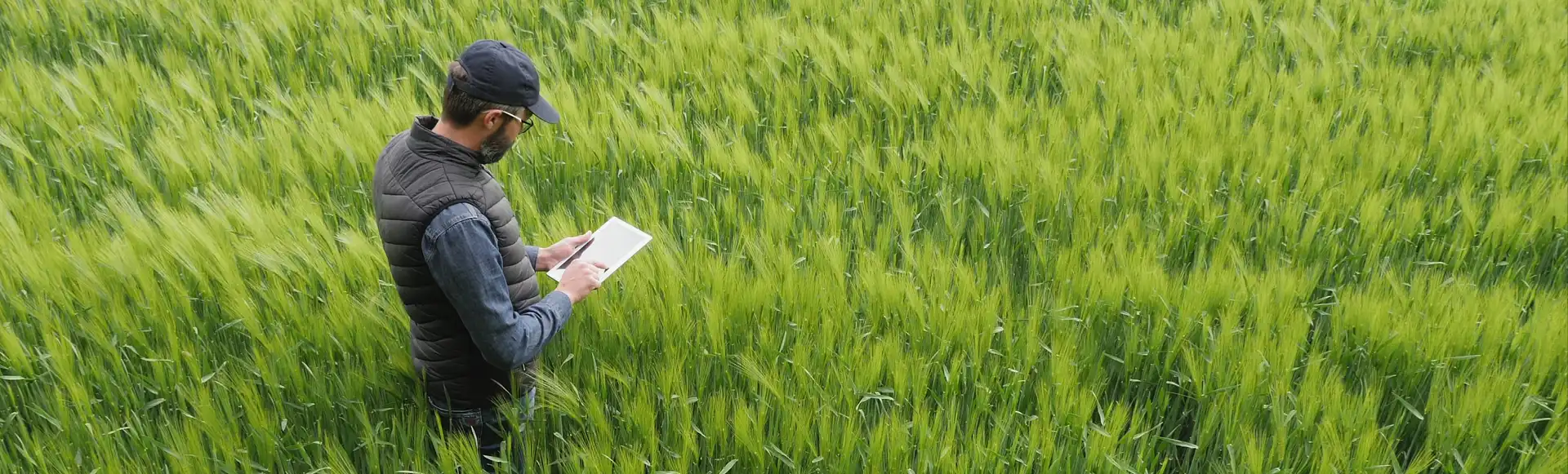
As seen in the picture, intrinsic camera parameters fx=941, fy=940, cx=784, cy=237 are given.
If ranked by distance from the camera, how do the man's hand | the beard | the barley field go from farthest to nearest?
the man's hand, the barley field, the beard

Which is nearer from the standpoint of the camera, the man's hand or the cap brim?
the cap brim

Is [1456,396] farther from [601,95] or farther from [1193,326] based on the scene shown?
[601,95]

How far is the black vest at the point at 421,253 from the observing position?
1.56 metres

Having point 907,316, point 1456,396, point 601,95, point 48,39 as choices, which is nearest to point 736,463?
point 907,316

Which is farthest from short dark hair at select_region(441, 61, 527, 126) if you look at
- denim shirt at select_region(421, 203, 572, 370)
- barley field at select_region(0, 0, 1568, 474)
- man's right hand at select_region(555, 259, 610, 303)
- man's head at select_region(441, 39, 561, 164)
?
barley field at select_region(0, 0, 1568, 474)

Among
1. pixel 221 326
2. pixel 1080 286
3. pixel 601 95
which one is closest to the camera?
pixel 221 326

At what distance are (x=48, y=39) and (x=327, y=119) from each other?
195 centimetres

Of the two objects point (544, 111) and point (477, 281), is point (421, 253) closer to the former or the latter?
point (477, 281)

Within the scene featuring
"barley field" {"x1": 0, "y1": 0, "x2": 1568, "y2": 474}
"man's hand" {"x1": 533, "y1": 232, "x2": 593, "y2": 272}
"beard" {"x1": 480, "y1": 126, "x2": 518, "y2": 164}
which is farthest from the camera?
"man's hand" {"x1": 533, "y1": 232, "x2": 593, "y2": 272}

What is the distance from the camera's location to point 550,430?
1.90m

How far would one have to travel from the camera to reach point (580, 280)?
5.76 ft

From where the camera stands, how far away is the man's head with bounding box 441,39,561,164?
1.55 meters

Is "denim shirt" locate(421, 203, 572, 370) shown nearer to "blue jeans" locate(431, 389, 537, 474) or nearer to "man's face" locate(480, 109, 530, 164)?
"man's face" locate(480, 109, 530, 164)

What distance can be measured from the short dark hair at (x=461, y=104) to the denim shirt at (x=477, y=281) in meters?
0.16
